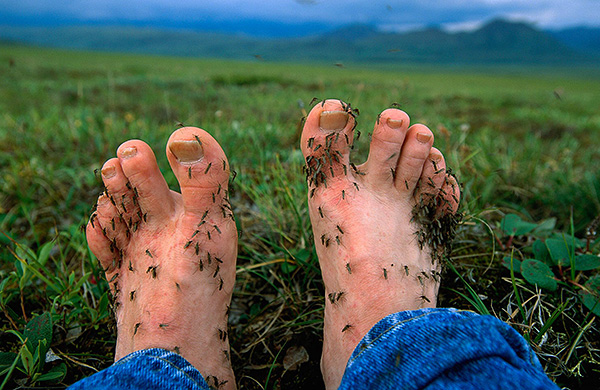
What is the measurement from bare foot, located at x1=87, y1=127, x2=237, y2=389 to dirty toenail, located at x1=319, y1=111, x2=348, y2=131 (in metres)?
0.56

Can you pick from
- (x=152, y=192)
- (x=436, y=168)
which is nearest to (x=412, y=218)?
(x=436, y=168)

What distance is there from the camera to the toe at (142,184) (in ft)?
5.97

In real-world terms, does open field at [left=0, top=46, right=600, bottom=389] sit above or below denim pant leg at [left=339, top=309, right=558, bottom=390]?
below

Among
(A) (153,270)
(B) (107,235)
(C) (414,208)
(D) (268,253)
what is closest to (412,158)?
(C) (414,208)

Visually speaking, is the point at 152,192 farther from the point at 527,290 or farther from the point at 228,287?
the point at 527,290

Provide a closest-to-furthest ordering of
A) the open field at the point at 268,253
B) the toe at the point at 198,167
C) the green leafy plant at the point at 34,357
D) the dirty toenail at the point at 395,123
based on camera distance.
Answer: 1. the green leafy plant at the point at 34,357
2. the open field at the point at 268,253
3. the toe at the point at 198,167
4. the dirty toenail at the point at 395,123

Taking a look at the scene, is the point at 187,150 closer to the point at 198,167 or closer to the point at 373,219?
the point at 198,167

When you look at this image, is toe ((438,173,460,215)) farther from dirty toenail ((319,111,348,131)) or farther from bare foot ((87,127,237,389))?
bare foot ((87,127,237,389))

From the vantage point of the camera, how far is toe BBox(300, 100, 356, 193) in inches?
73.1

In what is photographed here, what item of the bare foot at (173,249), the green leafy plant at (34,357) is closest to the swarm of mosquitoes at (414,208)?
the bare foot at (173,249)

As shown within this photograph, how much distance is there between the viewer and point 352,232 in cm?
183

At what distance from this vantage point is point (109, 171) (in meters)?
1.86

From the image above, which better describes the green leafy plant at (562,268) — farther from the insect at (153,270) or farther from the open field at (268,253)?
the insect at (153,270)

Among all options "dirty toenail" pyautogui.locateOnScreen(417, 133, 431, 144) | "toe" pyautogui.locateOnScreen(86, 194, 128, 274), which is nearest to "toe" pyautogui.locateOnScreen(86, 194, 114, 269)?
"toe" pyautogui.locateOnScreen(86, 194, 128, 274)
